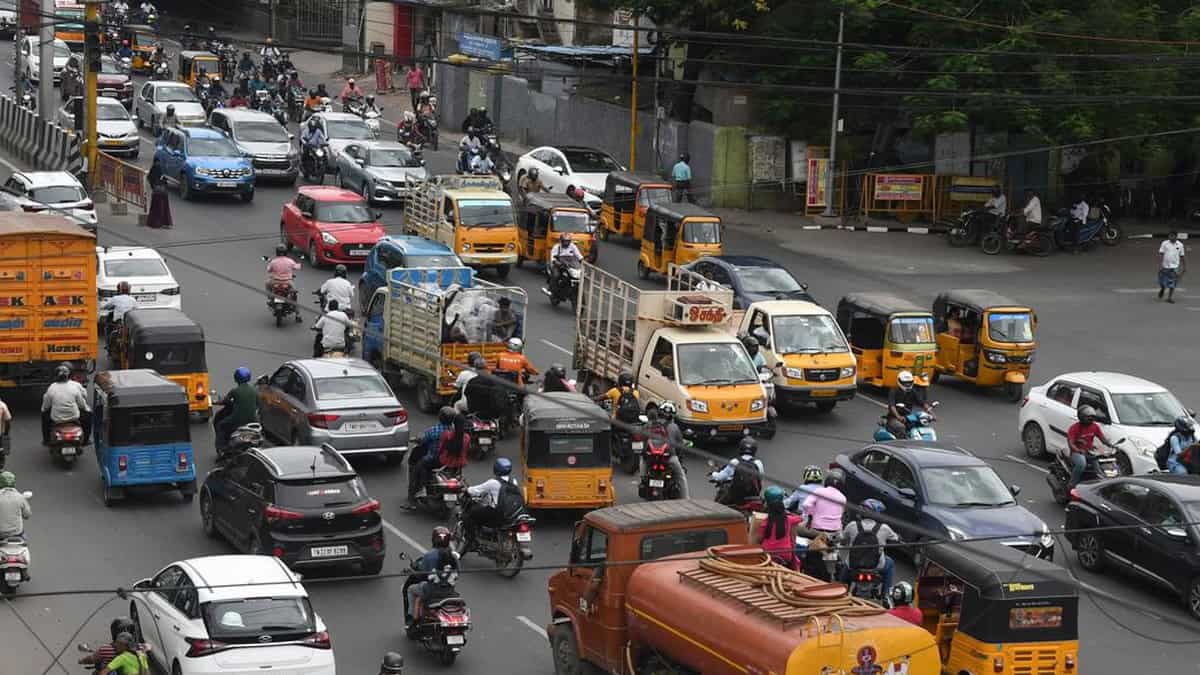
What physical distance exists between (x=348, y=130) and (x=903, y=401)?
25.4 meters

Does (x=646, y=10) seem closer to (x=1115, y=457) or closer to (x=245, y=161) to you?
(x=245, y=161)

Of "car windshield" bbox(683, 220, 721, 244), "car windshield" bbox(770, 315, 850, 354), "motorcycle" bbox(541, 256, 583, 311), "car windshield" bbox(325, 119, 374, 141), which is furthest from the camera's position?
"car windshield" bbox(325, 119, 374, 141)

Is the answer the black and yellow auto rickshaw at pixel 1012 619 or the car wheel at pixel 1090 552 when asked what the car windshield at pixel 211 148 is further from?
the black and yellow auto rickshaw at pixel 1012 619

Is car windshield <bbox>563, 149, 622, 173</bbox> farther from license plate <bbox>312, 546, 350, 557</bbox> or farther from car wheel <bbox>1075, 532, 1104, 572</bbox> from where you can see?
license plate <bbox>312, 546, 350, 557</bbox>

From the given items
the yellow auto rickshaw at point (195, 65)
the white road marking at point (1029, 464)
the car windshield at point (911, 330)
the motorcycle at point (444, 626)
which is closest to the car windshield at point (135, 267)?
the car windshield at point (911, 330)

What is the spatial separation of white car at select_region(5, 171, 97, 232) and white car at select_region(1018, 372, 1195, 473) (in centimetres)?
2114

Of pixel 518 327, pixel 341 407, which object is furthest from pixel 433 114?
pixel 341 407

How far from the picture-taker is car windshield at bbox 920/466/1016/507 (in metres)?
21.8

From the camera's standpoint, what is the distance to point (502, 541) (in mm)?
20859

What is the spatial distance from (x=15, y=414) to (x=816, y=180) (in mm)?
24944

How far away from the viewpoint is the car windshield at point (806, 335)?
29344mm

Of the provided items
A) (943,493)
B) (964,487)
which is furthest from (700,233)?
(943,493)

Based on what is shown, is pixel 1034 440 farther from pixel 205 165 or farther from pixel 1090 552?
pixel 205 165

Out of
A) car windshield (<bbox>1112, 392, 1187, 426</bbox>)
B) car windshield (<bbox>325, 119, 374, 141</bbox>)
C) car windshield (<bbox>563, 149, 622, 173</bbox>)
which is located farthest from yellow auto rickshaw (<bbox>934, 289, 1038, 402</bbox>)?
car windshield (<bbox>325, 119, 374, 141</bbox>)
